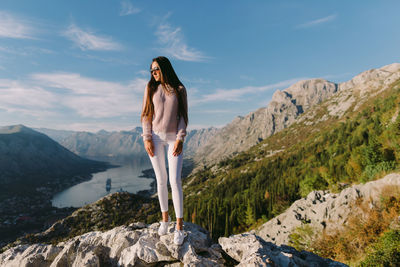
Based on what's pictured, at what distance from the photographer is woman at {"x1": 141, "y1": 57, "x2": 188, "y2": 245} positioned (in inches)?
186

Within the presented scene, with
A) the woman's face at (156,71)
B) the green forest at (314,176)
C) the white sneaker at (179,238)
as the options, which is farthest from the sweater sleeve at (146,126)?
the green forest at (314,176)

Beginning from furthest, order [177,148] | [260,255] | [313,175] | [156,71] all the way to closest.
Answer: [313,175]
[156,71]
[177,148]
[260,255]

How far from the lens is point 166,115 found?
4.73 meters

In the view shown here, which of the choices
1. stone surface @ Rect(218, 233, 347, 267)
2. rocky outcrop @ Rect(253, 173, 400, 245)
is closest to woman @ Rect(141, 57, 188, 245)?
stone surface @ Rect(218, 233, 347, 267)

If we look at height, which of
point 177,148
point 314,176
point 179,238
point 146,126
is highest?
point 146,126

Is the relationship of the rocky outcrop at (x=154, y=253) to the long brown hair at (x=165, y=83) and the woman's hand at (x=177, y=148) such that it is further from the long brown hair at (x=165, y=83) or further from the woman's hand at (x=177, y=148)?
the long brown hair at (x=165, y=83)

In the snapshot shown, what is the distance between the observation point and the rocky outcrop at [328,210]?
1231 centimetres

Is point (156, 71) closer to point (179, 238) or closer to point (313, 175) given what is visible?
point (179, 238)

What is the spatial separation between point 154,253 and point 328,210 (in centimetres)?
1590

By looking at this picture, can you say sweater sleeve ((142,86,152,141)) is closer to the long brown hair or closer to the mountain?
the long brown hair

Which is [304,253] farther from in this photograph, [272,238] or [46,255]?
[272,238]

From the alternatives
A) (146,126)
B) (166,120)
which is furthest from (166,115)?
(146,126)

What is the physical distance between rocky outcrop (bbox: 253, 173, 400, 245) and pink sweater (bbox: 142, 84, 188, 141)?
14385 millimetres

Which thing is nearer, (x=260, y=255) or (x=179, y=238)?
(x=260, y=255)
